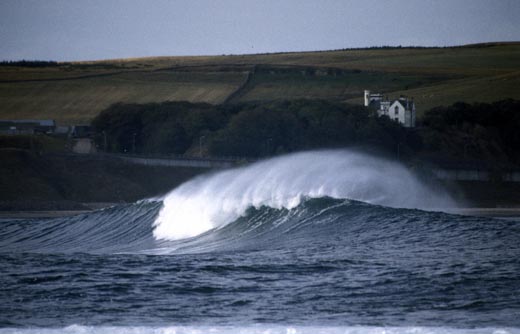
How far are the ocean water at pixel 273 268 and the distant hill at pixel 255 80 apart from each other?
74255mm

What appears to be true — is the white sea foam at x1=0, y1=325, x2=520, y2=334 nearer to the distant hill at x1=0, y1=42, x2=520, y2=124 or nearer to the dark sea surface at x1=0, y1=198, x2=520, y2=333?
the dark sea surface at x1=0, y1=198, x2=520, y2=333

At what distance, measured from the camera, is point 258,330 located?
39.9ft

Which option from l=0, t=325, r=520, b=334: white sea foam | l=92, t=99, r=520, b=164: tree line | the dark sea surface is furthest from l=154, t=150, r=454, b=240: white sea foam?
l=92, t=99, r=520, b=164: tree line

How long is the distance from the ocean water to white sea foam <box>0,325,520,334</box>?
4 centimetres

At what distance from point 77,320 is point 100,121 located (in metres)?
80.4

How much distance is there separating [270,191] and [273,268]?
1162 centimetres

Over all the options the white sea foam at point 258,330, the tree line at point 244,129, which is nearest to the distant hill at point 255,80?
the tree line at point 244,129

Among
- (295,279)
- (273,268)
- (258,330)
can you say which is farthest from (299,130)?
(258,330)

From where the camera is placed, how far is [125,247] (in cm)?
2522

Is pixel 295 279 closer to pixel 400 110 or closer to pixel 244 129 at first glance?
pixel 244 129

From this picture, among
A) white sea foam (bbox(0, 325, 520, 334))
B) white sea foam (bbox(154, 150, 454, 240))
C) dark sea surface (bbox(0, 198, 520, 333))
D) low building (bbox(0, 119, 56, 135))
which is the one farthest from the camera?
low building (bbox(0, 119, 56, 135))

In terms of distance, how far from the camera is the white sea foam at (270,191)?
27375mm

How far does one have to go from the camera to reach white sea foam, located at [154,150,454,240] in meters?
27.4

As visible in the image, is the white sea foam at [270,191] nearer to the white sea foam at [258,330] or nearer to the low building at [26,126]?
the white sea foam at [258,330]
